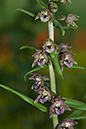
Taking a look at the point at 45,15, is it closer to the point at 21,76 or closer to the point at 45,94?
the point at 45,94

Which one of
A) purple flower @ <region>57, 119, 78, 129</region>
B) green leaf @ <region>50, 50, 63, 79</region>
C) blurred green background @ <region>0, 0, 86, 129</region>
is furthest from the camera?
blurred green background @ <region>0, 0, 86, 129</region>

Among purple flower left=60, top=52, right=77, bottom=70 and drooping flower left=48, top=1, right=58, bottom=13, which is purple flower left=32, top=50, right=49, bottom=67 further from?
drooping flower left=48, top=1, right=58, bottom=13

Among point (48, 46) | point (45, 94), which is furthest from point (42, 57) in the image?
point (45, 94)

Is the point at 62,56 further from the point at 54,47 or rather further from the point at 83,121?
the point at 83,121

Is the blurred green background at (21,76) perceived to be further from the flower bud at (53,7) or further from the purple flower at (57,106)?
the purple flower at (57,106)

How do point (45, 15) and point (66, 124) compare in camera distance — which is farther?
point (66, 124)

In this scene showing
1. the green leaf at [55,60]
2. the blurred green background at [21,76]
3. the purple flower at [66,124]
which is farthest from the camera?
the blurred green background at [21,76]

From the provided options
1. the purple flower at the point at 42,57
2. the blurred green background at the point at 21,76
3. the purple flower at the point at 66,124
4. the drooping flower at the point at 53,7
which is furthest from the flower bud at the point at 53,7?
the blurred green background at the point at 21,76

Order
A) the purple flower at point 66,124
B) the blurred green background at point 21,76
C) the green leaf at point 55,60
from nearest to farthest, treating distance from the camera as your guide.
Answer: the green leaf at point 55,60 < the purple flower at point 66,124 < the blurred green background at point 21,76

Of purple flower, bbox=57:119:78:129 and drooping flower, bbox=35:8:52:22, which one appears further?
purple flower, bbox=57:119:78:129

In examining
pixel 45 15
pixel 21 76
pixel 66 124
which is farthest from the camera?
pixel 21 76

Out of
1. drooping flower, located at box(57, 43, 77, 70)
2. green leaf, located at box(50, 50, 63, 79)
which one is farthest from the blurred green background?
green leaf, located at box(50, 50, 63, 79)

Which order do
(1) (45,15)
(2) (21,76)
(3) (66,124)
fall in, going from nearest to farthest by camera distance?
(1) (45,15)
(3) (66,124)
(2) (21,76)
